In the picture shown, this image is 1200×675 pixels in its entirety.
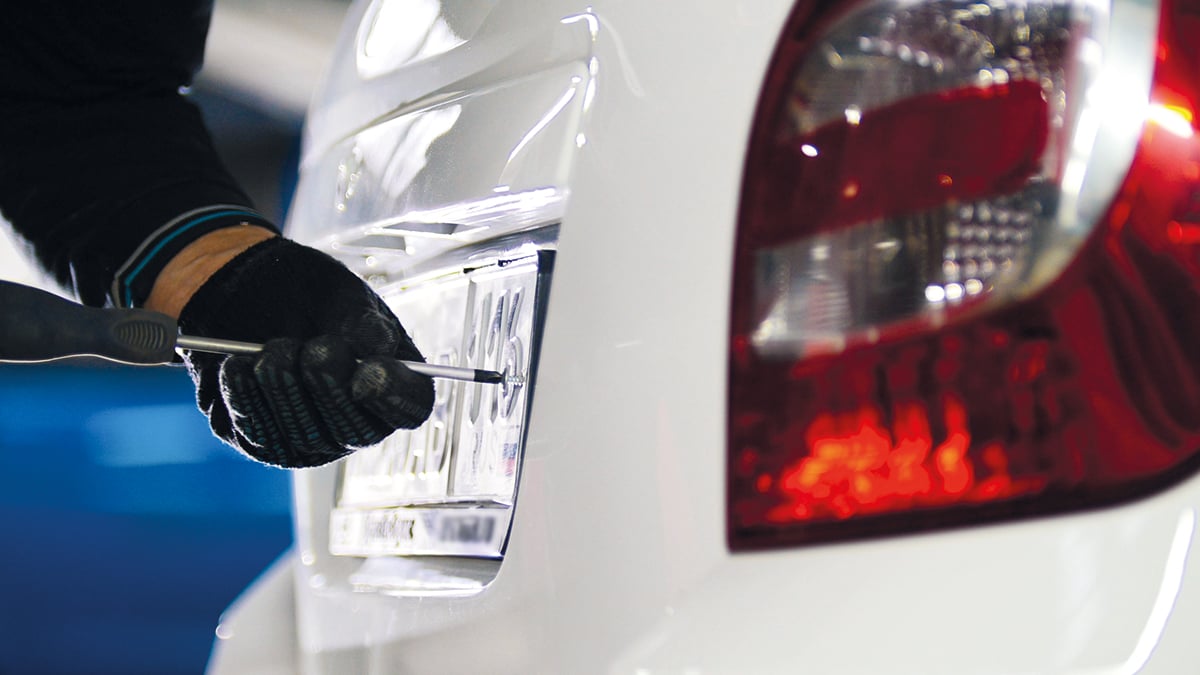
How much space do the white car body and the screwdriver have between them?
0.78 feet

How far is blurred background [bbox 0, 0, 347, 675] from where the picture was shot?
185 inches

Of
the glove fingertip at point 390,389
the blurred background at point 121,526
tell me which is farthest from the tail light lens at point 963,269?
the blurred background at point 121,526

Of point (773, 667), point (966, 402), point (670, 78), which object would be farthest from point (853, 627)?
point (670, 78)

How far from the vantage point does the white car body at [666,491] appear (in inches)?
27.4

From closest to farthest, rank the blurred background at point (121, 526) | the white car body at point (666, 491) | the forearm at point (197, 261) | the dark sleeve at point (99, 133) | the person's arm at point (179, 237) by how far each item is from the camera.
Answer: the white car body at point (666, 491) → the person's arm at point (179, 237) → the forearm at point (197, 261) → the dark sleeve at point (99, 133) → the blurred background at point (121, 526)

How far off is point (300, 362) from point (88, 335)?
19 centimetres

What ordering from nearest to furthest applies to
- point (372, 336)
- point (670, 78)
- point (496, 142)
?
point (670, 78), point (496, 142), point (372, 336)

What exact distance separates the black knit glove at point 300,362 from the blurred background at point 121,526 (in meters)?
3.46

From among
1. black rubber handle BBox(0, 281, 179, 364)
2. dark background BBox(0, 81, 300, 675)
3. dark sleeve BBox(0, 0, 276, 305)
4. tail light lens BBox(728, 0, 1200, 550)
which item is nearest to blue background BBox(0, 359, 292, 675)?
dark background BBox(0, 81, 300, 675)

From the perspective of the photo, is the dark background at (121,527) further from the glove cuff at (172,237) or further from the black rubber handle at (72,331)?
the black rubber handle at (72,331)

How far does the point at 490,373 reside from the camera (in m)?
1.10

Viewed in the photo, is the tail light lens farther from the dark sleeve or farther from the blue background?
the blue background

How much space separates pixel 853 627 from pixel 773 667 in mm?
55

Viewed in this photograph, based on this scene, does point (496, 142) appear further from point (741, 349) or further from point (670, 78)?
point (741, 349)
